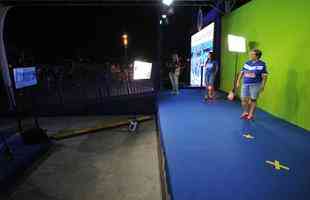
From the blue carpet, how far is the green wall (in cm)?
32

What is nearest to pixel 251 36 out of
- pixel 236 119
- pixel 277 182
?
pixel 236 119

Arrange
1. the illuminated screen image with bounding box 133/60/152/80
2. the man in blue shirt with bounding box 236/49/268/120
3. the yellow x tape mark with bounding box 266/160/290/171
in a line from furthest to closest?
the illuminated screen image with bounding box 133/60/152/80 < the man in blue shirt with bounding box 236/49/268/120 < the yellow x tape mark with bounding box 266/160/290/171

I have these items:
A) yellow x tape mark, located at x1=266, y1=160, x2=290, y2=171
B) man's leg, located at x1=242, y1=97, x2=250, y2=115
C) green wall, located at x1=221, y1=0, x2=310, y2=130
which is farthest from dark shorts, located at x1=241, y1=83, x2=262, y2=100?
yellow x tape mark, located at x1=266, y1=160, x2=290, y2=171

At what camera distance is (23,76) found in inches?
196

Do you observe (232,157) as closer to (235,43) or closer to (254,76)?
(254,76)

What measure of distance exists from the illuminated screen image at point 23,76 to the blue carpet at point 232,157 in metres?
2.81

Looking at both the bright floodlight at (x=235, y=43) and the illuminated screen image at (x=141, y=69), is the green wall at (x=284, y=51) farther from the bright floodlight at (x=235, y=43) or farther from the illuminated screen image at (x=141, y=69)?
the illuminated screen image at (x=141, y=69)

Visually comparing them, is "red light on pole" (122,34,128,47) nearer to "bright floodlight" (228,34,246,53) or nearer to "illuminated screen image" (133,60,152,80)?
"illuminated screen image" (133,60,152,80)

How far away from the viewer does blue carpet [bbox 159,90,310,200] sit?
2346 mm

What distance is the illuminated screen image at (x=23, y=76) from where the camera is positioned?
4.73 metres

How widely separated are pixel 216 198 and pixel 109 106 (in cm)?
598

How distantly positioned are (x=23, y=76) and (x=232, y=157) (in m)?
4.14

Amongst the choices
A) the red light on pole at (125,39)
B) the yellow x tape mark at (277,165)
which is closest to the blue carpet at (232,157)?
the yellow x tape mark at (277,165)

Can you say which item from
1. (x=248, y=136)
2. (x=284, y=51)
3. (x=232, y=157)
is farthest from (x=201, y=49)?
(x=232, y=157)
